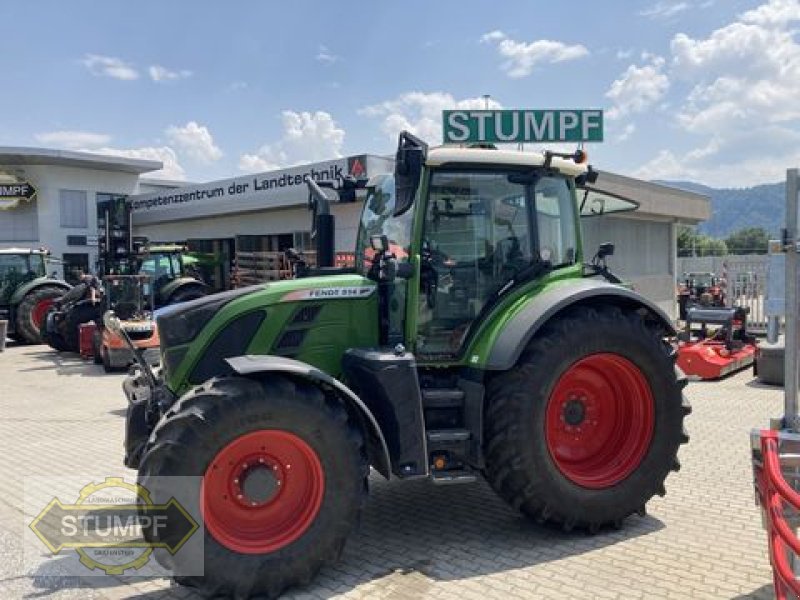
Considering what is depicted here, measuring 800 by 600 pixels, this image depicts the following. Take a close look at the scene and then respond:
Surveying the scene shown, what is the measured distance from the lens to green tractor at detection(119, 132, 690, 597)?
378cm

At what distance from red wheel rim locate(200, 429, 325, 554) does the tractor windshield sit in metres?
1.45

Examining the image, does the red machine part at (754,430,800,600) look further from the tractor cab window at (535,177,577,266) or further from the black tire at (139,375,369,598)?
the black tire at (139,375,369,598)

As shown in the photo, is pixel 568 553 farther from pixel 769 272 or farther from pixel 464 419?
pixel 769 272

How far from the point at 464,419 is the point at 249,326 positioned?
1473mm

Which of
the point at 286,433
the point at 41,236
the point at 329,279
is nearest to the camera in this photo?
the point at 286,433

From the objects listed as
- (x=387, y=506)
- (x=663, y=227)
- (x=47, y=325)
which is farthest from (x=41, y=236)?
(x=387, y=506)

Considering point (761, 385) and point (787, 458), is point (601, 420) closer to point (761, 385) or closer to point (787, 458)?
Answer: point (787, 458)

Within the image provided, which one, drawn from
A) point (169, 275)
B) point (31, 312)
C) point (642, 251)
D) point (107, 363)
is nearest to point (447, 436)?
point (107, 363)

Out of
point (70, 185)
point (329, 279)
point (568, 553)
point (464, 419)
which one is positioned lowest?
point (568, 553)

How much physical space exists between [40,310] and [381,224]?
51.5ft

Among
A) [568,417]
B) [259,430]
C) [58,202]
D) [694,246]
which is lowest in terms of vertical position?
[568,417]

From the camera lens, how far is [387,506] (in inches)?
205

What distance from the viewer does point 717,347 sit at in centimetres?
1132

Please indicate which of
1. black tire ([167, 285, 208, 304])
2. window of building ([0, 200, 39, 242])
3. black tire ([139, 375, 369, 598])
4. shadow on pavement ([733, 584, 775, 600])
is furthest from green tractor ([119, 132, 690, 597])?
window of building ([0, 200, 39, 242])
